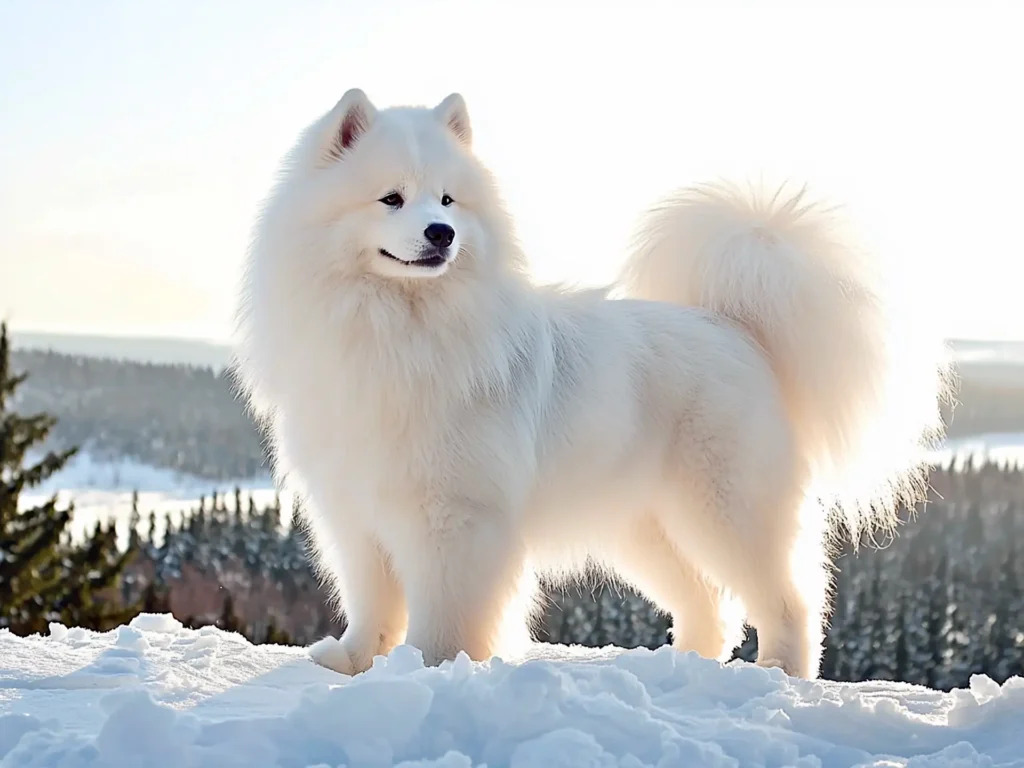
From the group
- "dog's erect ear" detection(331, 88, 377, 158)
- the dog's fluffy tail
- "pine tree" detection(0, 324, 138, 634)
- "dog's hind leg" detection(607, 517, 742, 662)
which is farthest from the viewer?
"pine tree" detection(0, 324, 138, 634)

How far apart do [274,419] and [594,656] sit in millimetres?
1839

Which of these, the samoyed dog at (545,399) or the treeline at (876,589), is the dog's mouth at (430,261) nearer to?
the samoyed dog at (545,399)

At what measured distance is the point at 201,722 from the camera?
9.41 feet

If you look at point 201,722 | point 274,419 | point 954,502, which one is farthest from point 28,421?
point 954,502

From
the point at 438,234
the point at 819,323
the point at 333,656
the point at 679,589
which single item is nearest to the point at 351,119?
the point at 438,234

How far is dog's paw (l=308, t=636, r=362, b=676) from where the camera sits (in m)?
4.78

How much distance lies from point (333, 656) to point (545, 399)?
1490 mm

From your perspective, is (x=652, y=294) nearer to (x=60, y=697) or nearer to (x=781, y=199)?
(x=781, y=199)

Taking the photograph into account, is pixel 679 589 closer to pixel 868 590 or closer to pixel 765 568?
pixel 765 568

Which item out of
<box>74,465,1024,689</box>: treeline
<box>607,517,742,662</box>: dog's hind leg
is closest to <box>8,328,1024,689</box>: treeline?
<box>74,465,1024,689</box>: treeline

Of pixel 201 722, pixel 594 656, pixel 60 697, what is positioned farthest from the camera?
pixel 594 656

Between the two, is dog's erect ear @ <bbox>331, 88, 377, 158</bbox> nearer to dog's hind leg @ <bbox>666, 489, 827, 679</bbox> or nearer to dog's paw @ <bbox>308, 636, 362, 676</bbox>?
dog's paw @ <bbox>308, 636, 362, 676</bbox>

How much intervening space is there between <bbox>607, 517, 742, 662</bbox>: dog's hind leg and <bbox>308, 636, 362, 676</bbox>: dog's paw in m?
1.63

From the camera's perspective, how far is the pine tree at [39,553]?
2311 cm
